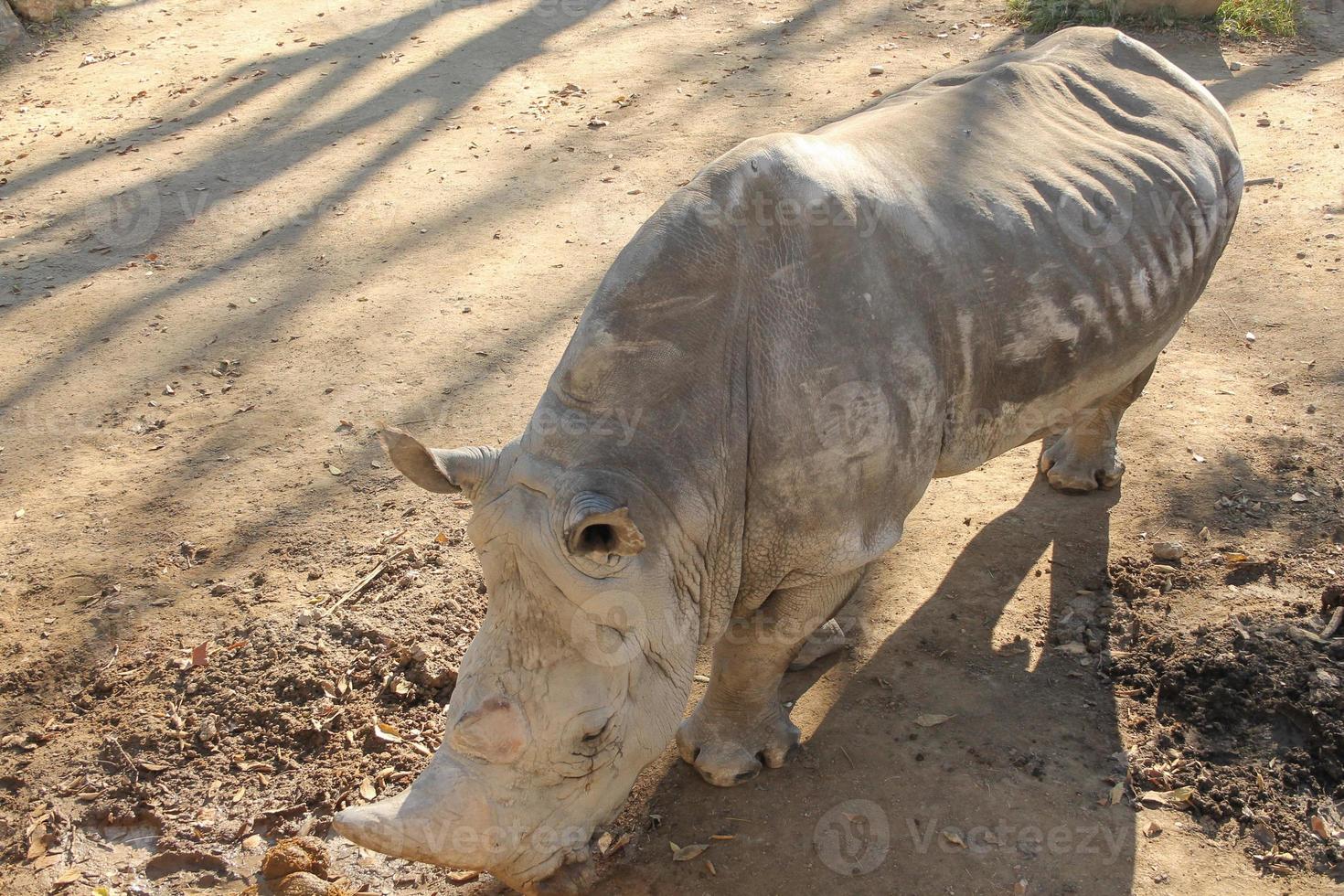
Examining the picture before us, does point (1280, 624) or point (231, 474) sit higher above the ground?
point (231, 474)

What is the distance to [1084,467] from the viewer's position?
6.14 m

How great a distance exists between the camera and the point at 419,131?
10977 millimetres

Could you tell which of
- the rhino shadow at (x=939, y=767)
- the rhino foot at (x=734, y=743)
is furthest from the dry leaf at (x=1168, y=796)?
the rhino foot at (x=734, y=743)

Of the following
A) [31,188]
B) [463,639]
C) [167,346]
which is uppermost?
[31,188]

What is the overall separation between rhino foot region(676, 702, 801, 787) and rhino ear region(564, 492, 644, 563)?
5.20ft

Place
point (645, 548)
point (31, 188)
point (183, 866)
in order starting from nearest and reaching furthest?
point (645, 548), point (183, 866), point (31, 188)

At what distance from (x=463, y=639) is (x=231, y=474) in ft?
7.07

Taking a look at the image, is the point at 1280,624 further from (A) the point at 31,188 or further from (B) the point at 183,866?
(A) the point at 31,188

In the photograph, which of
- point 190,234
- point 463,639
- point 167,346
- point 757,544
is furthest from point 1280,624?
point 190,234

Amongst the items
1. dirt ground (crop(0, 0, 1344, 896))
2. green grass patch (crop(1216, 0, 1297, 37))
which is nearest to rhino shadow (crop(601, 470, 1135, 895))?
dirt ground (crop(0, 0, 1344, 896))

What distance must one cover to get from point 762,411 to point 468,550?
2.61m

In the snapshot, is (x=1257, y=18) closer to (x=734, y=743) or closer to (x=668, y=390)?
(x=734, y=743)

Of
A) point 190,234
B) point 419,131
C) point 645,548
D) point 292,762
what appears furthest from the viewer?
point 419,131

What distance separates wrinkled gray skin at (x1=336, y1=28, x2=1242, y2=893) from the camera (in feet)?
10.7
